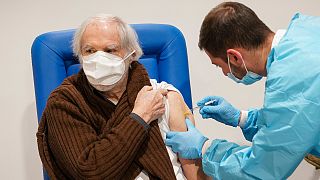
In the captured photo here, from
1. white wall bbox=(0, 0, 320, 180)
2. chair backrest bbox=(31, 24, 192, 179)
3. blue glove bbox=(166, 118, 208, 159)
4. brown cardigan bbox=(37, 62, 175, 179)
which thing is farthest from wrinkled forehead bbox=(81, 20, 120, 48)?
white wall bbox=(0, 0, 320, 180)

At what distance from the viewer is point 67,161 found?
1475mm

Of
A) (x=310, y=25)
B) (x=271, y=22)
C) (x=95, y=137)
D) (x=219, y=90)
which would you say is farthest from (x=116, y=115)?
(x=271, y=22)

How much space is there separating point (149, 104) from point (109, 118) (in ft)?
0.64

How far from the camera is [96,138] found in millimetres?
1516

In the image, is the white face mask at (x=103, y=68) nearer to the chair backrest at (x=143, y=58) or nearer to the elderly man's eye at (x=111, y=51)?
the elderly man's eye at (x=111, y=51)

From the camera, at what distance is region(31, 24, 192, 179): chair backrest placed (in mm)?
1863

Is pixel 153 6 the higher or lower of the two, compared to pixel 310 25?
lower

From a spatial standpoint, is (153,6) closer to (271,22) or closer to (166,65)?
(166,65)

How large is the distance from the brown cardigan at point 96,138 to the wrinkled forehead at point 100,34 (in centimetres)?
19

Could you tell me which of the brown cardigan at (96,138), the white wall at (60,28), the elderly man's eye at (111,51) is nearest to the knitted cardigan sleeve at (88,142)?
the brown cardigan at (96,138)

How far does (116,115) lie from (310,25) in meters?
0.83

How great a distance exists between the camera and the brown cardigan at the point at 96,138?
1441mm

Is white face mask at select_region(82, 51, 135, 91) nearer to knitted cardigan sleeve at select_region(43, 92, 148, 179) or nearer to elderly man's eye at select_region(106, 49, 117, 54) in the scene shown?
elderly man's eye at select_region(106, 49, 117, 54)

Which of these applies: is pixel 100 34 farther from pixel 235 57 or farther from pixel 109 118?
pixel 235 57
